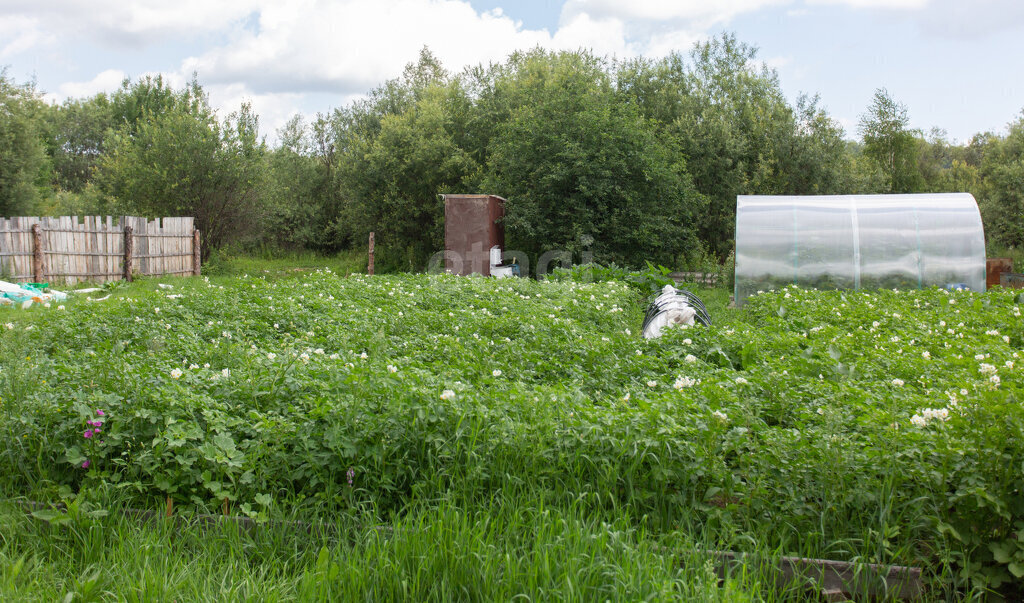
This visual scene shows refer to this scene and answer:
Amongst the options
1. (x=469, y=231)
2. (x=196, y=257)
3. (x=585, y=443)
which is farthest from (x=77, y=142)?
(x=585, y=443)

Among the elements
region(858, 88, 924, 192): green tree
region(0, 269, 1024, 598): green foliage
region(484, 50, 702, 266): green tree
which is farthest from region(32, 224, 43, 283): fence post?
region(858, 88, 924, 192): green tree

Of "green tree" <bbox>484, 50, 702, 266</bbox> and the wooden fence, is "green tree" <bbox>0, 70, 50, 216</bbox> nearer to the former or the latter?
the wooden fence

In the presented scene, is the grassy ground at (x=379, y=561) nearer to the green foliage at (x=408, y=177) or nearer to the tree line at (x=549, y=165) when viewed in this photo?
the tree line at (x=549, y=165)

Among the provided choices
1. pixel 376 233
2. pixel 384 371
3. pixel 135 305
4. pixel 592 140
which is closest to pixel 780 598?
pixel 384 371

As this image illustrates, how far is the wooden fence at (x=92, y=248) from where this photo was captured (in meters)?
15.3

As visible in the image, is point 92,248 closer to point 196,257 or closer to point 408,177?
point 196,257

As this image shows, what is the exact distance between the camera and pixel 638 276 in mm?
14688

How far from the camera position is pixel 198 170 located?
21922mm

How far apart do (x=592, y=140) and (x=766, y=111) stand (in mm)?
10185

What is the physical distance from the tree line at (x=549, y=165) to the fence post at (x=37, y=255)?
636cm

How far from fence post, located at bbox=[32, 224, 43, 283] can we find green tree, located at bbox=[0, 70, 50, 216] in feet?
32.1

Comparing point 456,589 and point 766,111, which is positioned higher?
point 766,111

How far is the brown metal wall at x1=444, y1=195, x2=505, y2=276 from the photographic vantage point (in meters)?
19.1

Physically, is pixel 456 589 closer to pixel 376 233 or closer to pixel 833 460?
pixel 833 460
